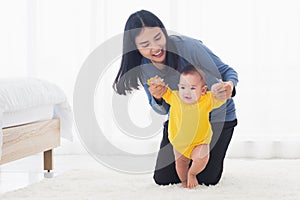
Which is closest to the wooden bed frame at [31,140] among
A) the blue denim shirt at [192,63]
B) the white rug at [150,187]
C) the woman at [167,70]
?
the white rug at [150,187]

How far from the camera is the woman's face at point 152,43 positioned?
2170mm

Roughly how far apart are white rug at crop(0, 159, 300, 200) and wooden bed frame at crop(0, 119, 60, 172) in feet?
0.46

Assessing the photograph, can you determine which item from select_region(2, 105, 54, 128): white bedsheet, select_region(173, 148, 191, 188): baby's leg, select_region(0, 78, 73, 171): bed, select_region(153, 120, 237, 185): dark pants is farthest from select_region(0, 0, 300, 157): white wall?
select_region(173, 148, 191, 188): baby's leg

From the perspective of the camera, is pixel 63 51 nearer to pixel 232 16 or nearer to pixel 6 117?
pixel 232 16

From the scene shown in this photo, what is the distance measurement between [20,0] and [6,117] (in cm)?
156

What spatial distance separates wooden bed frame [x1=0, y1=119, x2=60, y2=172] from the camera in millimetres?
2240

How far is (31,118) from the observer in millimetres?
2480

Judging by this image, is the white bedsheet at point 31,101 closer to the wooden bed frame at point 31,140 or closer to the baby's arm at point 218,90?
the wooden bed frame at point 31,140

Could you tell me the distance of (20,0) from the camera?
3631 mm

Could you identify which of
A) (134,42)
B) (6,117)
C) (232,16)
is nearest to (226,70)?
(134,42)

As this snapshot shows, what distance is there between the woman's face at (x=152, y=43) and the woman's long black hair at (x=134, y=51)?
19 millimetres

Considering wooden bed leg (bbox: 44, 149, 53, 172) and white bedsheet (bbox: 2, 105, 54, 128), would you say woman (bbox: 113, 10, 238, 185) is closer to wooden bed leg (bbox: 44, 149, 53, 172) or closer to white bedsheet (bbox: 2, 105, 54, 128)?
white bedsheet (bbox: 2, 105, 54, 128)

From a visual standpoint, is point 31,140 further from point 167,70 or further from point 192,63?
point 192,63

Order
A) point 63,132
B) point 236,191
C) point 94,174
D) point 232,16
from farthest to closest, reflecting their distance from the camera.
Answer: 1. point 232,16
2. point 63,132
3. point 94,174
4. point 236,191
